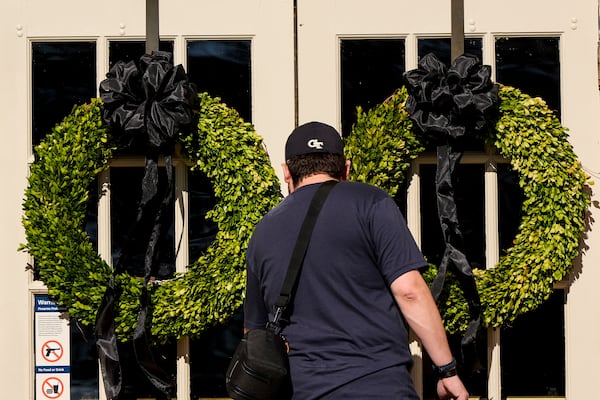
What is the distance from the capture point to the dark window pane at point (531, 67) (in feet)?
11.5

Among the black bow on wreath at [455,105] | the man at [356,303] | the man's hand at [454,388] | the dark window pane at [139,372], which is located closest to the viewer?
the man at [356,303]

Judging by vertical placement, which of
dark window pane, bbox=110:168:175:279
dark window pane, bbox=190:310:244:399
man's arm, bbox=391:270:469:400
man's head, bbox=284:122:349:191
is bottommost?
dark window pane, bbox=190:310:244:399

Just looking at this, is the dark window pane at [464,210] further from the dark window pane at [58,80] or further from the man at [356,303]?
the dark window pane at [58,80]

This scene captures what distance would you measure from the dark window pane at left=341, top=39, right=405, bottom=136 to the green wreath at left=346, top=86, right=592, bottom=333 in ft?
0.60

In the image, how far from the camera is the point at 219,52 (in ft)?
11.6

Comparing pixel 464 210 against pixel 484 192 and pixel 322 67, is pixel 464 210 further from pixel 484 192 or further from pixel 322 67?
pixel 322 67

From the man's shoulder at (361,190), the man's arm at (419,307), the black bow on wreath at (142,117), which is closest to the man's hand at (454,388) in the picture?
the man's arm at (419,307)

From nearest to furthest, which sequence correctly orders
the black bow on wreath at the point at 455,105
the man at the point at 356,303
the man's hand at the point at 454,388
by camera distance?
the man at the point at 356,303 < the man's hand at the point at 454,388 < the black bow on wreath at the point at 455,105

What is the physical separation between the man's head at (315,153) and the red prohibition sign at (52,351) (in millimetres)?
1399

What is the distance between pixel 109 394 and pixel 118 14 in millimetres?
1454

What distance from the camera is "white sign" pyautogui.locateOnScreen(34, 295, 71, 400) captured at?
3.50 meters

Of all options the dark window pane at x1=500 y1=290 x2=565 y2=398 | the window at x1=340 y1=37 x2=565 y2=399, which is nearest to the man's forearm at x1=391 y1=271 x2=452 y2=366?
Answer: the window at x1=340 y1=37 x2=565 y2=399

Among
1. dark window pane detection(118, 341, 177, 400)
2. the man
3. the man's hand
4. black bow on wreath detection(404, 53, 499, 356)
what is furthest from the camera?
dark window pane detection(118, 341, 177, 400)

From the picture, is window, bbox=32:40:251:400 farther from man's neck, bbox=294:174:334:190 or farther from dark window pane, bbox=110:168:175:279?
man's neck, bbox=294:174:334:190
